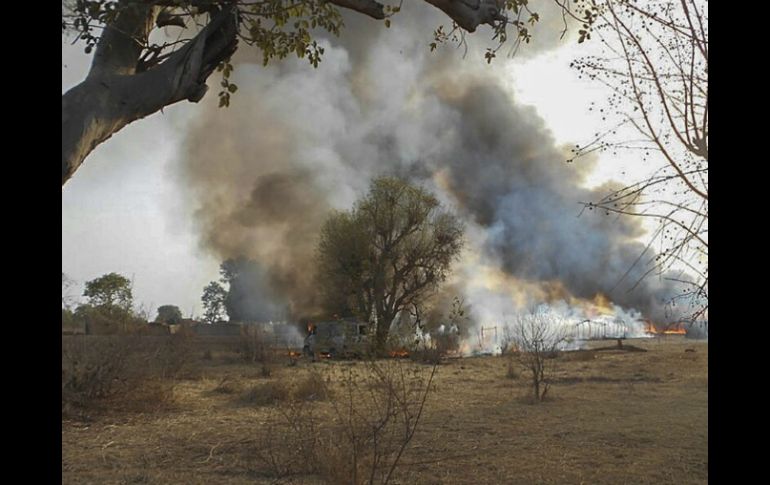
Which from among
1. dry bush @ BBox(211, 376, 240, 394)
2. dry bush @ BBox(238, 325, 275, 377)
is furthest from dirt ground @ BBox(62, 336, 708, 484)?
dry bush @ BBox(238, 325, 275, 377)

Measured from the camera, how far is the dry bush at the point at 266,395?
461 inches

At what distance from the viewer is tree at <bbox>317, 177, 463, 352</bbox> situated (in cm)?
2580

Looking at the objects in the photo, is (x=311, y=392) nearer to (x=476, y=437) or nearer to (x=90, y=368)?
(x=90, y=368)

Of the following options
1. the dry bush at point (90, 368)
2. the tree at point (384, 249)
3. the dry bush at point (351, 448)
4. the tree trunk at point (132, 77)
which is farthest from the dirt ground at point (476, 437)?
the tree at point (384, 249)

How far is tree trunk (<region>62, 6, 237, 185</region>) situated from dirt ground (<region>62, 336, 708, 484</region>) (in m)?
4.13

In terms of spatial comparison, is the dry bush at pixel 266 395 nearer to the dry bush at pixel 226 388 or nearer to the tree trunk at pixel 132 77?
the dry bush at pixel 226 388

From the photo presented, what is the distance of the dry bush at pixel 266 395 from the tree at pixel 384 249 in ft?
43.2

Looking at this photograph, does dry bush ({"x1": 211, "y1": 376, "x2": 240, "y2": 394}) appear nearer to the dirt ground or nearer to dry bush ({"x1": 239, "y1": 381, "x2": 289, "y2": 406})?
the dirt ground
